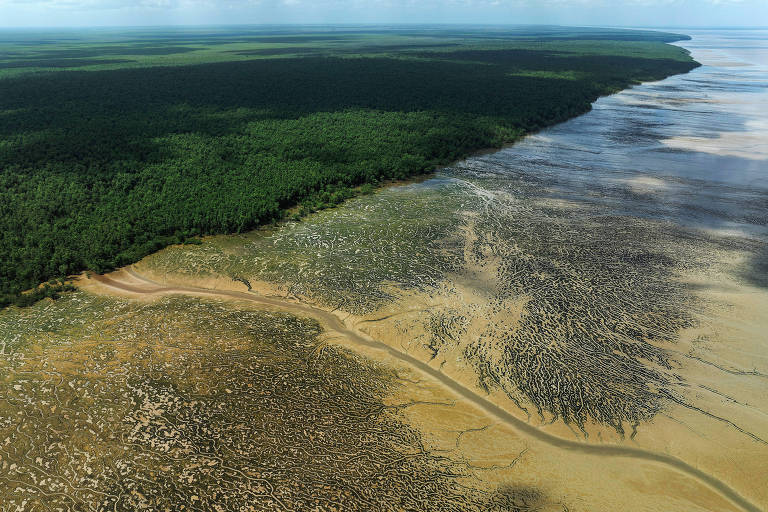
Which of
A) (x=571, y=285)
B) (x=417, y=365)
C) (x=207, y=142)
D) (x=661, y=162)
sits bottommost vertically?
(x=417, y=365)

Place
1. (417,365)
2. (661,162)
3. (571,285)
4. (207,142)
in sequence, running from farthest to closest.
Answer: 1. (207,142)
2. (661,162)
3. (571,285)
4. (417,365)

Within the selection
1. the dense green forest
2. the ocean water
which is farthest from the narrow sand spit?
the ocean water

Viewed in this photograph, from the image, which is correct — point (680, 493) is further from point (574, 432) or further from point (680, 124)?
point (680, 124)

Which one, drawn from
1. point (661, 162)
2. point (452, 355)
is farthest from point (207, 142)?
point (661, 162)

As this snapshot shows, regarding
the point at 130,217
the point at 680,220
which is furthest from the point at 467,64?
the point at 130,217

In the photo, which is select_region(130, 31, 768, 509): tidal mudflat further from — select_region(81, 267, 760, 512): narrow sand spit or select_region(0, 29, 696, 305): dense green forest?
select_region(0, 29, 696, 305): dense green forest

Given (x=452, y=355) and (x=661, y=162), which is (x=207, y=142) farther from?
(x=661, y=162)

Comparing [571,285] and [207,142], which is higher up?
[207,142]
